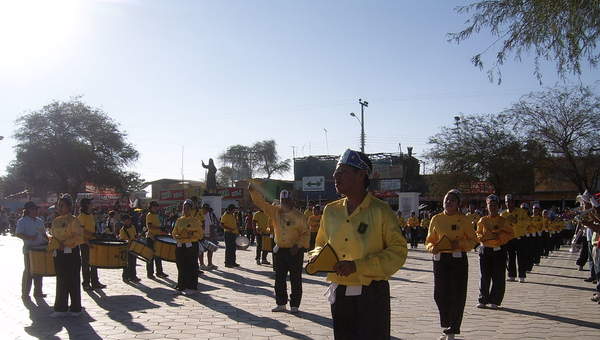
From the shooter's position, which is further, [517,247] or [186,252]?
[517,247]

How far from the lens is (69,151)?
159 feet

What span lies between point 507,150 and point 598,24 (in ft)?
104

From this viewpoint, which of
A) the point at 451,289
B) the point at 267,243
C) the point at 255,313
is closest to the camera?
the point at 451,289

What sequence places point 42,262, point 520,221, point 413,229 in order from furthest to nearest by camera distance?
point 413,229
point 520,221
point 42,262

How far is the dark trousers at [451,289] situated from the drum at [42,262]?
6982mm

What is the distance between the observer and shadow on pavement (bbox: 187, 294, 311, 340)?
8.04 meters

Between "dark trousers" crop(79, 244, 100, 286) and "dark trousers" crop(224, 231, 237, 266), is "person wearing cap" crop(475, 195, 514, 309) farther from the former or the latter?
"dark trousers" crop(224, 231, 237, 266)

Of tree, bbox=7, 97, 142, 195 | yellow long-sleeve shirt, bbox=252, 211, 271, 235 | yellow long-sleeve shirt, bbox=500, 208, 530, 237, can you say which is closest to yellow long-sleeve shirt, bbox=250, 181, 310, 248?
yellow long-sleeve shirt, bbox=500, 208, 530, 237

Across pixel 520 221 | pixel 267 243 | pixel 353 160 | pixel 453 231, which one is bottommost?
pixel 267 243

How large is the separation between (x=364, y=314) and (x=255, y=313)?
217 inches

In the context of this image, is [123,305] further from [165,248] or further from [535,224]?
[535,224]

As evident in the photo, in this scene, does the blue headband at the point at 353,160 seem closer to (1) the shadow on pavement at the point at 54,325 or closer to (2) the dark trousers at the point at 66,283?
(1) the shadow on pavement at the point at 54,325

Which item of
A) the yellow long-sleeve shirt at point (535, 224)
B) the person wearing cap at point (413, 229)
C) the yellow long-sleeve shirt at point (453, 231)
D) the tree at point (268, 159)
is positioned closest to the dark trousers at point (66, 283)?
the yellow long-sleeve shirt at point (453, 231)

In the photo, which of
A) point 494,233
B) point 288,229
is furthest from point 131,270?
point 494,233
